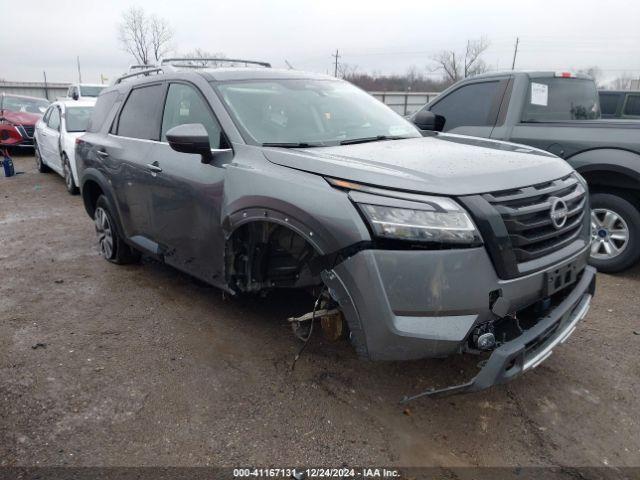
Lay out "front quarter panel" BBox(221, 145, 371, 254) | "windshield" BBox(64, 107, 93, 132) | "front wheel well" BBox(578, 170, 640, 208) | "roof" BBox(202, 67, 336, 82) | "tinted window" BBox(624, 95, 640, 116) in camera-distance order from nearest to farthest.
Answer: "front quarter panel" BBox(221, 145, 371, 254)
"roof" BBox(202, 67, 336, 82)
"front wheel well" BBox(578, 170, 640, 208)
"tinted window" BBox(624, 95, 640, 116)
"windshield" BBox(64, 107, 93, 132)

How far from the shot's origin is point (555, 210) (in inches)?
101

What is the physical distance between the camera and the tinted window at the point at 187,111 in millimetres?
3320

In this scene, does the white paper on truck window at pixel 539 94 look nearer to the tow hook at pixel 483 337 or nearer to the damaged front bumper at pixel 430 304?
the damaged front bumper at pixel 430 304

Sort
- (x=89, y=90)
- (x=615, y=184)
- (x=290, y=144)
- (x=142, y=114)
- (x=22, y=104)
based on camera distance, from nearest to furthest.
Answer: (x=290, y=144)
(x=142, y=114)
(x=615, y=184)
(x=22, y=104)
(x=89, y=90)

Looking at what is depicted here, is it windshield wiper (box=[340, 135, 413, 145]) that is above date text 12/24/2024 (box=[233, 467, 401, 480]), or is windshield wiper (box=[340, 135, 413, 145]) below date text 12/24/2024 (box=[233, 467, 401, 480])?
above

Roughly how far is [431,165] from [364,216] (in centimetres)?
55

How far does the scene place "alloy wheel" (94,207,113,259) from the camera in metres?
4.97

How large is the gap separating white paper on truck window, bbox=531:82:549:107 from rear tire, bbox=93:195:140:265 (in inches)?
176

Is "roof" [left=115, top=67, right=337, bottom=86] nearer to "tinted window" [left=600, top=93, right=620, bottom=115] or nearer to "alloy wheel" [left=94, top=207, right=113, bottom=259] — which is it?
"alloy wheel" [left=94, top=207, right=113, bottom=259]

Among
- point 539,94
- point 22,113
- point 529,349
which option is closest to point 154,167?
point 529,349

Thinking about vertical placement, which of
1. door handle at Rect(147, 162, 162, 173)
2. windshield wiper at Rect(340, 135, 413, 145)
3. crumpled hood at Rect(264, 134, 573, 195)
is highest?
windshield wiper at Rect(340, 135, 413, 145)

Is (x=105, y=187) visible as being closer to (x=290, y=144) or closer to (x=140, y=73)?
(x=140, y=73)

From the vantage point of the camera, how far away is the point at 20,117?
13.6 meters

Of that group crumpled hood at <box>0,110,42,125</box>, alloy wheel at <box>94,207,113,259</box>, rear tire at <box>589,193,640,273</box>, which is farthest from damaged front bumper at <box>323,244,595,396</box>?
crumpled hood at <box>0,110,42,125</box>
